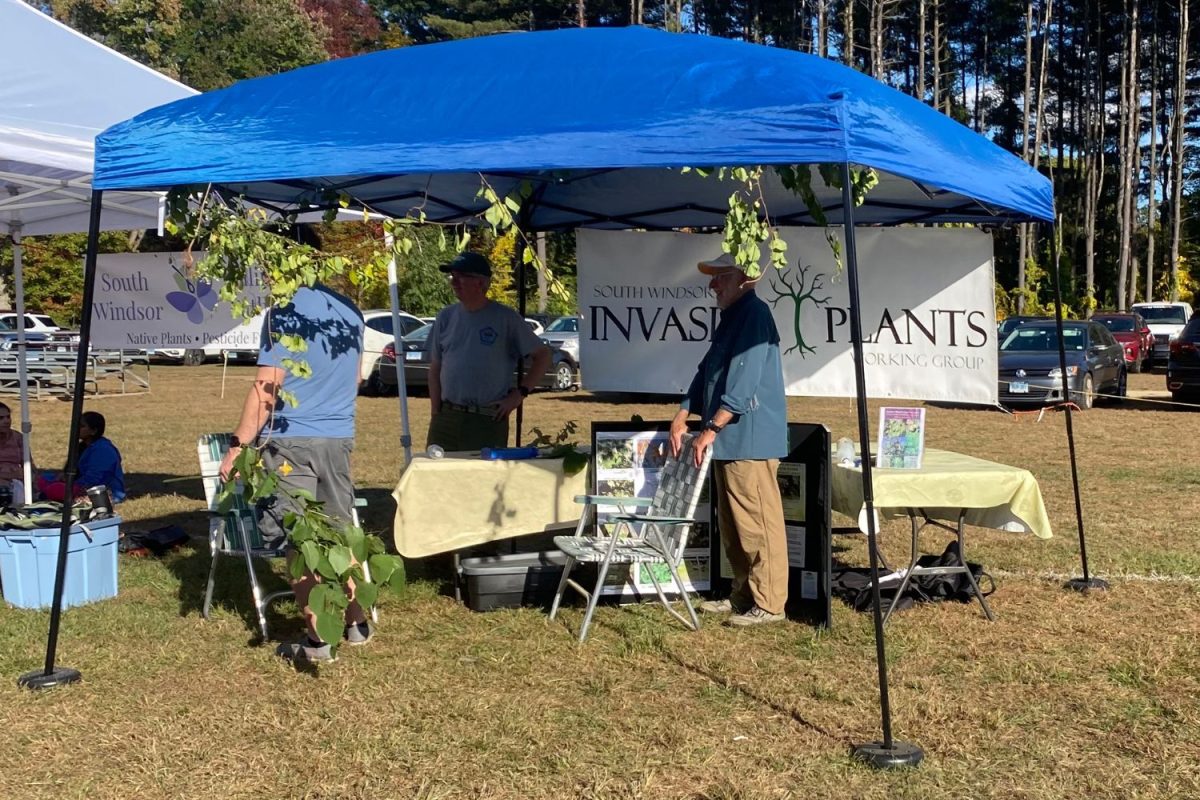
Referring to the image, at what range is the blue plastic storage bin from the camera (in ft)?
18.5

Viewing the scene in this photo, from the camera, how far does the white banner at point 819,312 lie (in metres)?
5.75

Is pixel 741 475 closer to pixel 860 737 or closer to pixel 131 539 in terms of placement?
pixel 860 737

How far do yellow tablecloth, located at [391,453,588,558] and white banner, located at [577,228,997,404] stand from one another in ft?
2.96

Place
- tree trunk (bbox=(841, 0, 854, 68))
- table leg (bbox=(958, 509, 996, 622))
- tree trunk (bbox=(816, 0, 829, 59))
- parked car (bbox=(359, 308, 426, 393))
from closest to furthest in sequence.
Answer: table leg (bbox=(958, 509, 996, 622))
parked car (bbox=(359, 308, 426, 393))
tree trunk (bbox=(841, 0, 854, 68))
tree trunk (bbox=(816, 0, 829, 59))

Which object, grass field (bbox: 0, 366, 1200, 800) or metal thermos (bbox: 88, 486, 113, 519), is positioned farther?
metal thermos (bbox: 88, 486, 113, 519)

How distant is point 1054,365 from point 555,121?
13.0 metres

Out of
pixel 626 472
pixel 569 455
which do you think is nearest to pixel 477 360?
pixel 569 455

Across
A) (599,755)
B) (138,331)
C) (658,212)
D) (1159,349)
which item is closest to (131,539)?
(138,331)

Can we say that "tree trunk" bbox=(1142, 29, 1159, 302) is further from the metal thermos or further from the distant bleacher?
the metal thermos

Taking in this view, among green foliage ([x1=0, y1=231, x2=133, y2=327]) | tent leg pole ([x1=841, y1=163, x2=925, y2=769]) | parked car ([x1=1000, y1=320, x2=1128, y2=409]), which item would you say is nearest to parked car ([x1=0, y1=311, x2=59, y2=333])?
green foliage ([x1=0, y1=231, x2=133, y2=327])

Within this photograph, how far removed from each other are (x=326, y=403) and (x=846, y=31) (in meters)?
37.1

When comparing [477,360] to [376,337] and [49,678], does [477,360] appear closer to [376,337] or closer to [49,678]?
[49,678]

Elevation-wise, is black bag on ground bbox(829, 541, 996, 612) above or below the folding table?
below

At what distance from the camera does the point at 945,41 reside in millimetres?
43625
